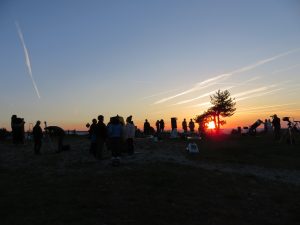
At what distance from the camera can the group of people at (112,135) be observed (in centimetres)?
1867

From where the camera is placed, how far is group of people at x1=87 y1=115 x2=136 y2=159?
18672 mm

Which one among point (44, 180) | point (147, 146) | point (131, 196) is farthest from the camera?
point (147, 146)

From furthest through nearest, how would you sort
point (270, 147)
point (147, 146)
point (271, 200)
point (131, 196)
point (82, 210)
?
point (270, 147) < point (147, 146) < point (271, 200) < point (131, 196) < point (82, 210)

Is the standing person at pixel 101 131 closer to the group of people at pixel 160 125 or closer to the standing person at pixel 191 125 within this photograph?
the group of people at pixel 160 125

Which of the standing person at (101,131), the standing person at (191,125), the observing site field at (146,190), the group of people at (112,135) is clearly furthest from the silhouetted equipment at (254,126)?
the standing person at (101,131)

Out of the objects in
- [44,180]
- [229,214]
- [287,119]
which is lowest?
[229,214]

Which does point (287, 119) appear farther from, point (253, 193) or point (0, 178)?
point (0, 178)

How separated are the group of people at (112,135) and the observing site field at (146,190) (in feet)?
2.31

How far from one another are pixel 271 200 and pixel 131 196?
537 centimetres

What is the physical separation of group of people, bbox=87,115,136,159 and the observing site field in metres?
0.71

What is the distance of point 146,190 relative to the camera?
49.1ft

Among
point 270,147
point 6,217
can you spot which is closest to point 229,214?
point 6,217

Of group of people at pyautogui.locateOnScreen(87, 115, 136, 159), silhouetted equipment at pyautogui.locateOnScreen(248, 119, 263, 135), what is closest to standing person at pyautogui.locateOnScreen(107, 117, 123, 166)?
group of people at pyautogui.locateOnScreen(87, 115, 136, 159)

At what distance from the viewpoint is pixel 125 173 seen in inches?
682
